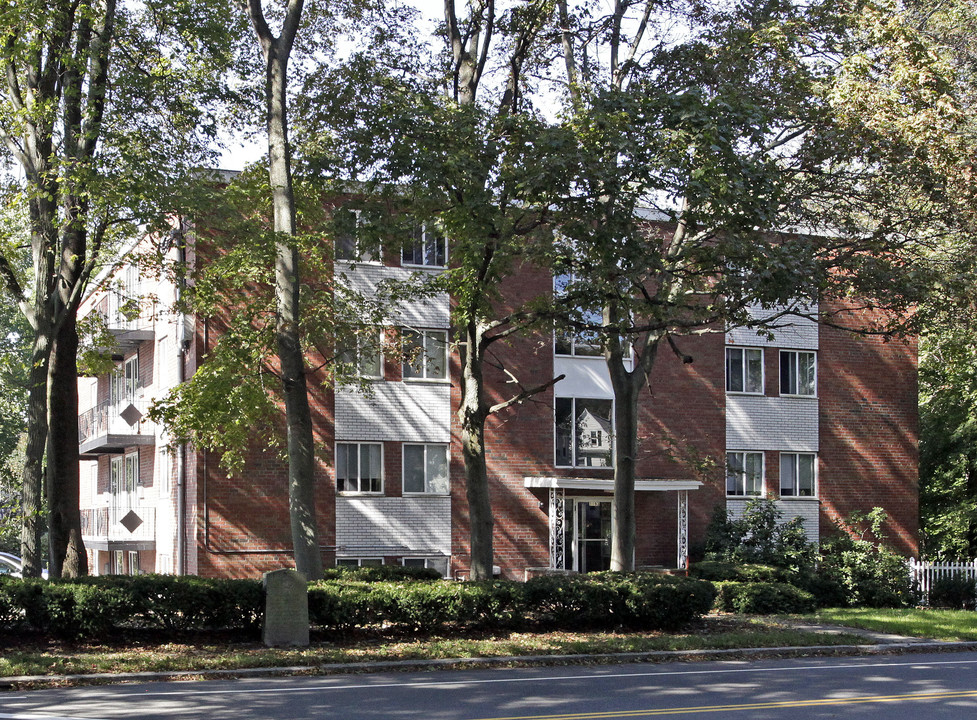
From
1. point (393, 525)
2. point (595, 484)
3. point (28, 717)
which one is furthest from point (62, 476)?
point (595, 484)

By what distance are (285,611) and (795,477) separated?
20.7 m

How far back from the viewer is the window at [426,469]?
28.4 meters

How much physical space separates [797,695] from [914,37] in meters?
12.0

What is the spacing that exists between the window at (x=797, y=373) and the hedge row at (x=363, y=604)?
575 inches

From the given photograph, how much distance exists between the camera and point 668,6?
21672 millimetres

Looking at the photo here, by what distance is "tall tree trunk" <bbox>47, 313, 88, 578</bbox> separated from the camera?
18.4 metres

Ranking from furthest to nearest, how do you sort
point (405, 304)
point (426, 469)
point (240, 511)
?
1. point (405, 304)
2. point (426, 469)
3. point (240, 511)

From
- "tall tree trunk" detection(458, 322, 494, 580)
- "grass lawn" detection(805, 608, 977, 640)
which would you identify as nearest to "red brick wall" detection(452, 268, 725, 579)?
"grass lawn" detection(805, 608, 977, 640)

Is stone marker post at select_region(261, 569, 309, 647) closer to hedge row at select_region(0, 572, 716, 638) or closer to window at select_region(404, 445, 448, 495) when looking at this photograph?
hedge row at select_region(0, 572, 716, 638)

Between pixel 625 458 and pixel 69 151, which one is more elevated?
pixel 69 151

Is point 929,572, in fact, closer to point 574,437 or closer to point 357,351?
point 574,437

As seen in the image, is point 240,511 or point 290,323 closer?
point 290,323

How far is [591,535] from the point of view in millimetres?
30328

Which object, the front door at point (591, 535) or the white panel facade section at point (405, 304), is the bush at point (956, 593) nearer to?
the front door at point (591, 535)
